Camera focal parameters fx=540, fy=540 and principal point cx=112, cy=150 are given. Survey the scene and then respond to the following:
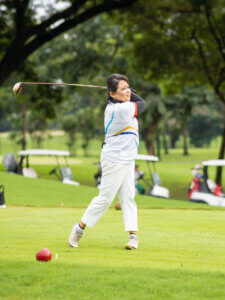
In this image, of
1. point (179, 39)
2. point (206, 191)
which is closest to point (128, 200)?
point (206, 191)

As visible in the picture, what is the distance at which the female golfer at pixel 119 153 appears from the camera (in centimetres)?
636

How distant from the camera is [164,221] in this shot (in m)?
9.44

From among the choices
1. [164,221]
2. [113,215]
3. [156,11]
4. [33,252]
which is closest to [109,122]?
[33,252]

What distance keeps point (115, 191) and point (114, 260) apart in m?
1.11

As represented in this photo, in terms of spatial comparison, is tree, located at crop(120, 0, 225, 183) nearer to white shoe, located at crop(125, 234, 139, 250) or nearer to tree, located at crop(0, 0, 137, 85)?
tree, located at crop(0, 0, 137, 85)

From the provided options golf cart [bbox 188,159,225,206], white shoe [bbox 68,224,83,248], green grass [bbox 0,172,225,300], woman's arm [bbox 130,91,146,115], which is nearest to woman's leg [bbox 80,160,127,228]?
white shoe [bbox 68,224,83,248]

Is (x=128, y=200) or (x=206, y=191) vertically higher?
(x=128, y=200)

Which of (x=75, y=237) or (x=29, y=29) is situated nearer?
(x=75, y=237)

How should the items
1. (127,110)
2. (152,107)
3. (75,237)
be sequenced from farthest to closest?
(152,107) < (75,237) < (127,110)

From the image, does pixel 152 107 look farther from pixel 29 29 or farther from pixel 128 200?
pixel 128 200

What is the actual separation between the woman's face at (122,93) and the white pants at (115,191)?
77 centimetres

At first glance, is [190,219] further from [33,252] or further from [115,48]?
[115,48]

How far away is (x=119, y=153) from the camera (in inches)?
251

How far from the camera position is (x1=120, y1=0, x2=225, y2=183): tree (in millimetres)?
24233
